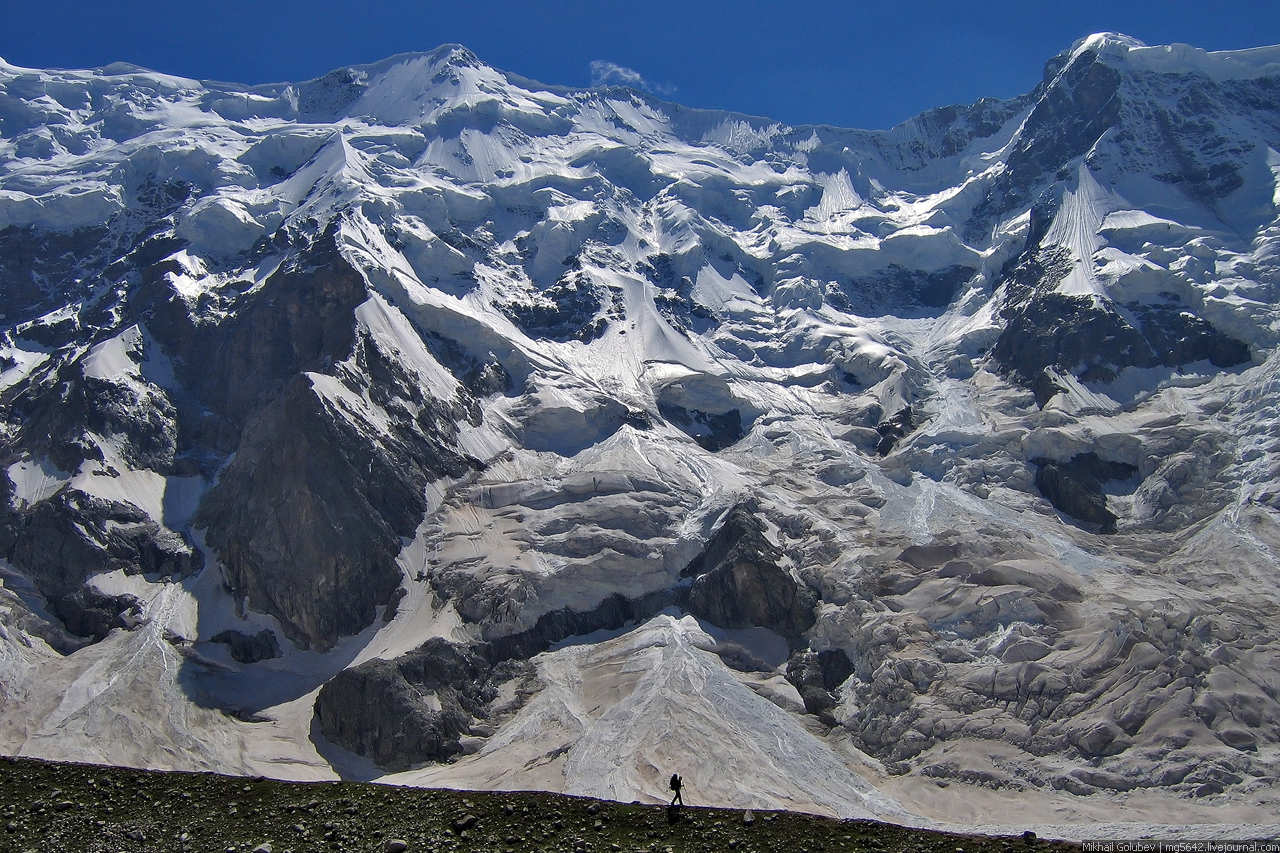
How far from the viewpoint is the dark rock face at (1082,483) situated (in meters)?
122

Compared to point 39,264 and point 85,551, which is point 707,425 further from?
point 39,264

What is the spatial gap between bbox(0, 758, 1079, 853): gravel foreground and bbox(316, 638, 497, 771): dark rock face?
5264 cm

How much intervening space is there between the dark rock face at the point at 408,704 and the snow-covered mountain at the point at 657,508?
387 mm

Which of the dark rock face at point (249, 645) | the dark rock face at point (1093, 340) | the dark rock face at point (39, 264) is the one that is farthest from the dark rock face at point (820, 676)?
the dark rock face at point (39, 264)

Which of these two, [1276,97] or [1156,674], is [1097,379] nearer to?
[1156,674]

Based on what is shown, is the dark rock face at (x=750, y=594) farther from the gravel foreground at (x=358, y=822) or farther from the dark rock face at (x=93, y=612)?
the dark rock face at (x=93, y=612)

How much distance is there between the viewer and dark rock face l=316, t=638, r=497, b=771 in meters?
96.2

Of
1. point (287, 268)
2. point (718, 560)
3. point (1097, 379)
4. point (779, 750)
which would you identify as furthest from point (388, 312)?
point (1097, 379)

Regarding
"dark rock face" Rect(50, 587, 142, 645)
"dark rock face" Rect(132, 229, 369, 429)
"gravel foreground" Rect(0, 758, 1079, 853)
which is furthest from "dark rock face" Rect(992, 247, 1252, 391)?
"dark rock face" Rect(50, 587, 142, 645)

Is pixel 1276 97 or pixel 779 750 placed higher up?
pixel 1276 97

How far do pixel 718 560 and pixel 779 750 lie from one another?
32147mm

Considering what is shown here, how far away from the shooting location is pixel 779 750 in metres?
88.2

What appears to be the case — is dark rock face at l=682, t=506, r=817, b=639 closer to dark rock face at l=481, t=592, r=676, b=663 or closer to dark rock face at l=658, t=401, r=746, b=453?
dark rock face at l=481, t=592, r=676, b=663

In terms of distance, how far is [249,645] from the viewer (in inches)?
4577
